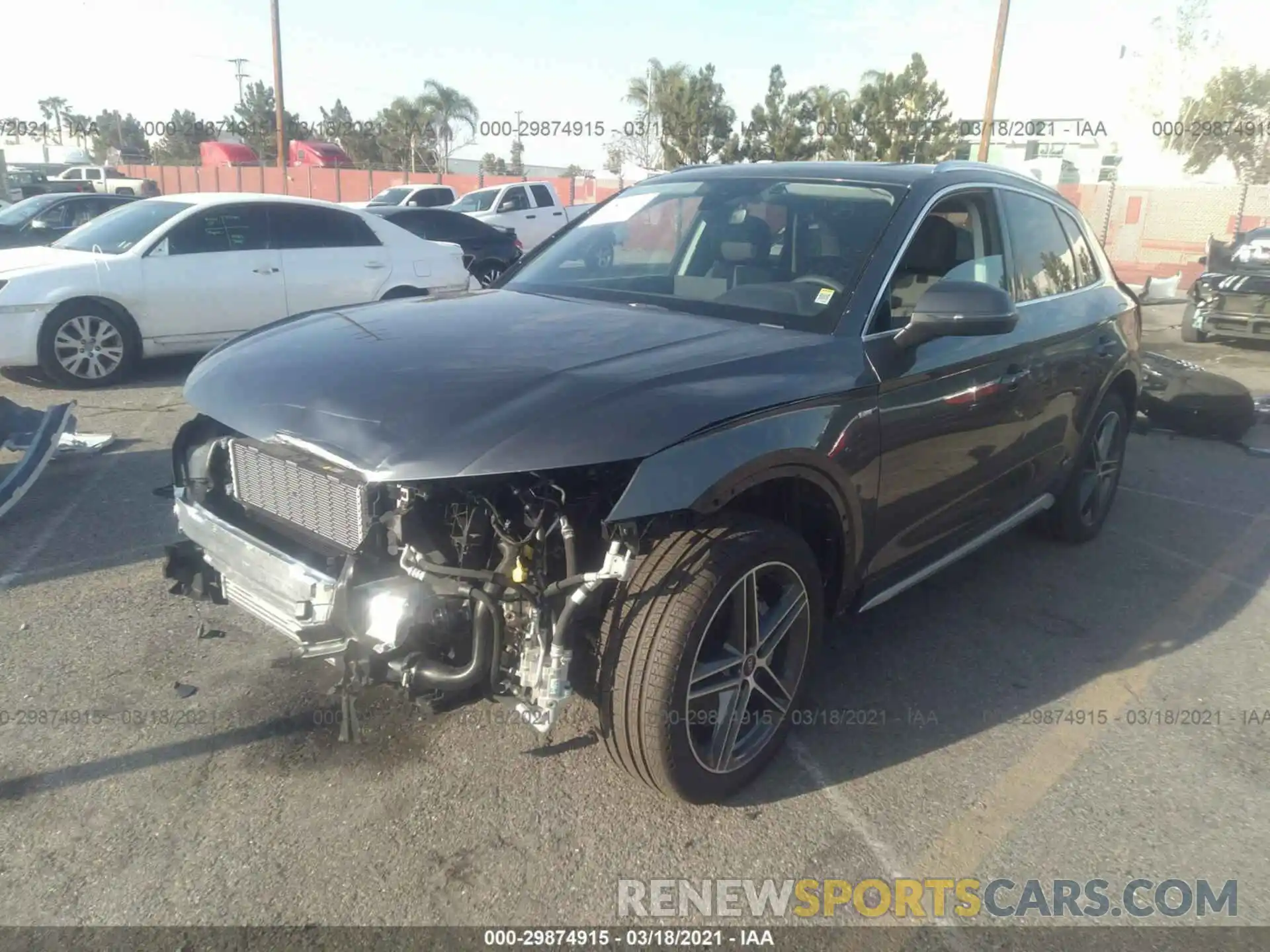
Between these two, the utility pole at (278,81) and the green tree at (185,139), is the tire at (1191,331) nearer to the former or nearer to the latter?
the utility pole at (278,81)

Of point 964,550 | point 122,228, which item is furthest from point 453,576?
point 122,228

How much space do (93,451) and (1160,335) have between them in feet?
47.8

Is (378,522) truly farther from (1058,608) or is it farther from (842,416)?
(1058,608)

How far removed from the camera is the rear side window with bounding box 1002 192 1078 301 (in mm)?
4215

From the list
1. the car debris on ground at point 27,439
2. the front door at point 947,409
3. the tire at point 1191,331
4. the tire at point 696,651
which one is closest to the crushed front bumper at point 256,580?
the tire at point 696,651

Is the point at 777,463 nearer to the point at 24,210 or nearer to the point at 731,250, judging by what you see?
the point at 731,250

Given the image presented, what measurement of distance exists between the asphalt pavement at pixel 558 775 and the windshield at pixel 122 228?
4636mm

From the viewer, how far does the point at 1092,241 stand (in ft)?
17.0

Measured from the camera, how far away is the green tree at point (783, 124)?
3347 centimetres

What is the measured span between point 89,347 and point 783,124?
1167 inches

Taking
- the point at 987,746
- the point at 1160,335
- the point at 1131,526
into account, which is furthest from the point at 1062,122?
the point at 987,746

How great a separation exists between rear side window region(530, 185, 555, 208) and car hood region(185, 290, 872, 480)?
59.7 ft

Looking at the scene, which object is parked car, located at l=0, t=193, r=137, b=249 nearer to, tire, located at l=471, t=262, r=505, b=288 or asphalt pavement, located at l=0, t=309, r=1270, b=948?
tire, located at l=471, t=262, r=505, b=288

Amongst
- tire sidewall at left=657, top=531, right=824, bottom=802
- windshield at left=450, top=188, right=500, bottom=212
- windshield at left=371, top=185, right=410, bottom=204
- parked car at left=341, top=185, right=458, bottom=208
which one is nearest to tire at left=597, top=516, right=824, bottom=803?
tire sidewall at left=657, top=531, right=824, bottom=802
